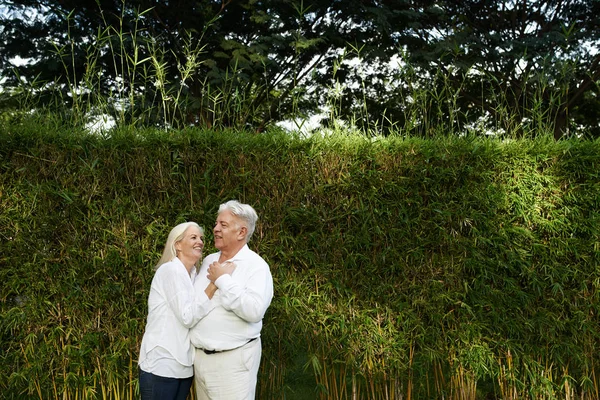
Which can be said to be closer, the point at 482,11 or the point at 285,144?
the point at 285,144

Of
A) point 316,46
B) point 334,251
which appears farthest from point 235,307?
point 316,46

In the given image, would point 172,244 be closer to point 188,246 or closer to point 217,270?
point 188,246

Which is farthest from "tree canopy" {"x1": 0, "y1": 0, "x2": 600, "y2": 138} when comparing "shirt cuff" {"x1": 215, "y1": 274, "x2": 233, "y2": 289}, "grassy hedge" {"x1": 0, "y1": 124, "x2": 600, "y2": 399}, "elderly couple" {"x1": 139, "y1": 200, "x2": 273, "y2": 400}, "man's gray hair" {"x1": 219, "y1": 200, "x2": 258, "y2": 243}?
"shirt cuff" {"x1": 215, "y1": 274, "x2": 233, "y2": 289}

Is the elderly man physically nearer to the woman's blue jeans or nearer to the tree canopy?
the woman's blue jeans

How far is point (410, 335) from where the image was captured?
3656 millimetres

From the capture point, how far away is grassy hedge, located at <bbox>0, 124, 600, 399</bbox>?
138 inches

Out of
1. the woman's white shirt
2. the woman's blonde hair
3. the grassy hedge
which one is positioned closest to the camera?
the woman's white shirt

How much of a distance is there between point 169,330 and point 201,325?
5.6 inches

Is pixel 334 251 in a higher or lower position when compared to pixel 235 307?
A: higher

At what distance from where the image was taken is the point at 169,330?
7.99 ft

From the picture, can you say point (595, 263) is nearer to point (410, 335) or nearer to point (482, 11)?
point (410, 335)

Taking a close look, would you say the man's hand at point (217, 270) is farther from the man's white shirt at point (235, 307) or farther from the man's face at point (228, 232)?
the man's face at point (228, 232)

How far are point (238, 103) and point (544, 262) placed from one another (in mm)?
2526

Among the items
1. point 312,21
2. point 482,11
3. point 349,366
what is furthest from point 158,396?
point 482,11
